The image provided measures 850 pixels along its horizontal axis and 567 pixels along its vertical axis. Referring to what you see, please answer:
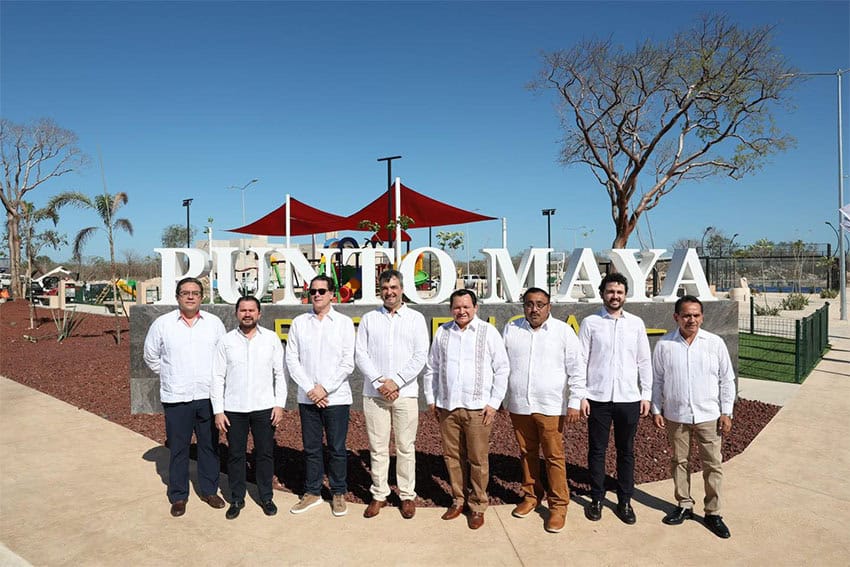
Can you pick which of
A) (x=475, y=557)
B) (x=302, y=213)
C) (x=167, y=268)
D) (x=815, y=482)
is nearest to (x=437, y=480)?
(x=475, y=557)

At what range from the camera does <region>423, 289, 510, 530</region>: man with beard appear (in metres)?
3.86

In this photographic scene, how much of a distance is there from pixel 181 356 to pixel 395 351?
1584 mm

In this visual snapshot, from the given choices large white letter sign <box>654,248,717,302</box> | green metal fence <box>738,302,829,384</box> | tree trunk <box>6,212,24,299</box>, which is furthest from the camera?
tree trunk <box>6,212,24,299</box>

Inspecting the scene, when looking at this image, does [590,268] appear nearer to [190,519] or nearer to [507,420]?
[507,420]

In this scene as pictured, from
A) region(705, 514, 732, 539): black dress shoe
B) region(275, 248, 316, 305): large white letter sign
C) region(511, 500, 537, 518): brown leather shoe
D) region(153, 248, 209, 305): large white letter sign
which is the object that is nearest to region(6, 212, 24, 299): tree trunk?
region(153, 248, 209, 305): large white letter sign

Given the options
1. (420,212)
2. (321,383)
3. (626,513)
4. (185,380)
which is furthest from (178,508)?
(420,212)

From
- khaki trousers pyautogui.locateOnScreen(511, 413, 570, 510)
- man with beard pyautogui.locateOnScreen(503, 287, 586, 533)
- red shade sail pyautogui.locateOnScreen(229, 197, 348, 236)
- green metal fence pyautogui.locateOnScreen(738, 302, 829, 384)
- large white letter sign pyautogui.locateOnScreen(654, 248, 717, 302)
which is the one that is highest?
red shade sail pyautogui.locateOnScreen(229, 197, 348, 236)

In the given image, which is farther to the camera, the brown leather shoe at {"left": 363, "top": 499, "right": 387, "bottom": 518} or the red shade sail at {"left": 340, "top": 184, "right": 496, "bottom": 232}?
the red shade sail at {"left": 340, "top": 184, "right": 496, "bottom": 232}

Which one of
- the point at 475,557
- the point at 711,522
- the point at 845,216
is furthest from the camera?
the point at 845,216

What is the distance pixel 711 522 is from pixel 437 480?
2026 millimetres

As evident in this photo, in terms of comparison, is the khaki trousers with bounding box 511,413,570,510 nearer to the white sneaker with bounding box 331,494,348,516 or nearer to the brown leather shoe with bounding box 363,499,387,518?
the brown leather shoe with bounding box 363,499,387,518

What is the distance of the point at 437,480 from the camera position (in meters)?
4.73

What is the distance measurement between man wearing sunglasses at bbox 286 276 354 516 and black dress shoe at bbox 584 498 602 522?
173cm

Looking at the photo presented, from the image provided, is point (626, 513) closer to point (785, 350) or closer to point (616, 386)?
point (616, 386)
